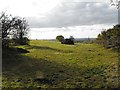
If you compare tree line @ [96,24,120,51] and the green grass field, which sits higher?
tree line @ [96,24,120,51]

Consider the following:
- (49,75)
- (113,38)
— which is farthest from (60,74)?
(113,38)

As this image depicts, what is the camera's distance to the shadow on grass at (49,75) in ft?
72.2

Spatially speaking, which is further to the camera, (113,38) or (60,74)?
(113,38)

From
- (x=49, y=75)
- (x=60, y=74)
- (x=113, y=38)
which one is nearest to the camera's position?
(x=49, y=75)

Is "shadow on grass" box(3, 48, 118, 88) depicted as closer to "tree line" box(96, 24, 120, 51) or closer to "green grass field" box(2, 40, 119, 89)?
"green grass field" box(2, 40, 119, 89)

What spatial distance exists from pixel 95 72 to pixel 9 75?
7.53 m

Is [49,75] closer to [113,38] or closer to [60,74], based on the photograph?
[60,74]

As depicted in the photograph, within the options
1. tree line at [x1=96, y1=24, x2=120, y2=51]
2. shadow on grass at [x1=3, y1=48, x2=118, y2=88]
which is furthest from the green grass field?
tree line at [x1=96, y1=24, x2=120, y2=51]

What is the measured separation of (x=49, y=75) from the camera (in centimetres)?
2502

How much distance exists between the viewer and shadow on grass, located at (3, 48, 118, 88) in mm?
22000

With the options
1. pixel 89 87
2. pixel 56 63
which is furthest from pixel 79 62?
pixel 89 87

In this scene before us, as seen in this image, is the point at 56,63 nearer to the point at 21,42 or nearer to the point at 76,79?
the point at 76,79

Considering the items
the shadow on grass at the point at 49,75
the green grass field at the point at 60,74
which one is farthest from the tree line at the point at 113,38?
the shadow on grass at the point at 49,75

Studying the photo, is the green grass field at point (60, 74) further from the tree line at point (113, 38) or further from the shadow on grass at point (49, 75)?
the tree line at point (113, 38)
